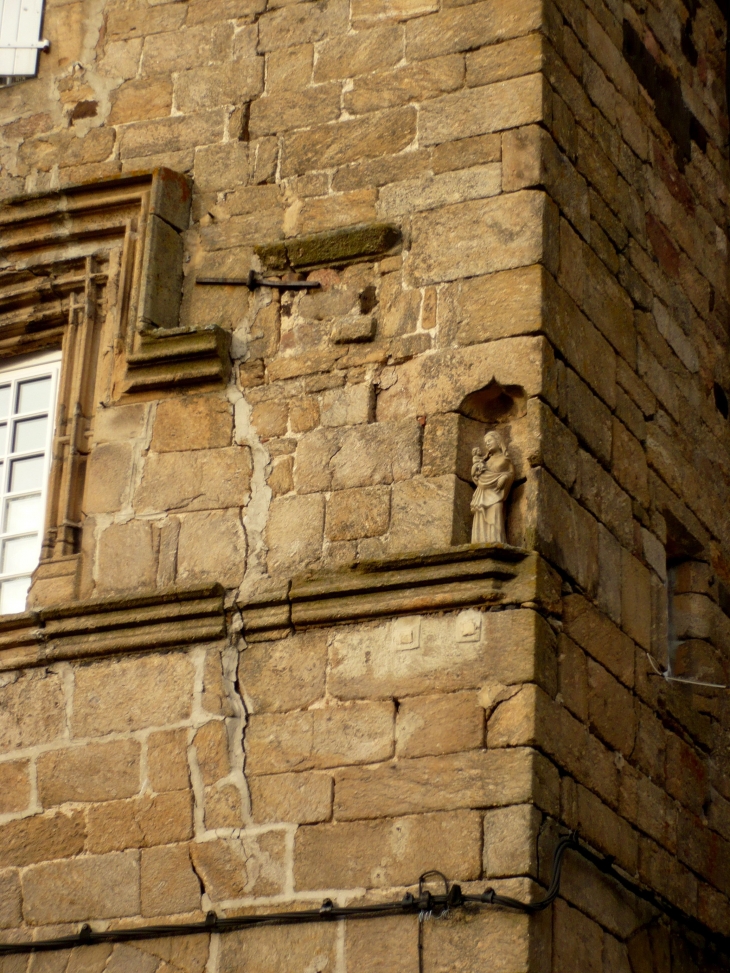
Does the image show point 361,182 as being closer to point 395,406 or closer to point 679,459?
point 395,406

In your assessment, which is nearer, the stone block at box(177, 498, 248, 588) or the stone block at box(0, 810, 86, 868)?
the stone block at box(0, 810, 86, 868)

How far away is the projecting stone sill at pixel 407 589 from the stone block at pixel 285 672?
0.06 m

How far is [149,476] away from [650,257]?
247cm

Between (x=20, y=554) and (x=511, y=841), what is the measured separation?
2606 mm

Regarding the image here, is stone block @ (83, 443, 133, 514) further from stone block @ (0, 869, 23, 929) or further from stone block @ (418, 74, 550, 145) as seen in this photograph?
stone block @ (418, 74, 550, 145)

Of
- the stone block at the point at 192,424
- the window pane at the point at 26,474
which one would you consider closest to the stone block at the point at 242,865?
the stone block at the point at 192,424

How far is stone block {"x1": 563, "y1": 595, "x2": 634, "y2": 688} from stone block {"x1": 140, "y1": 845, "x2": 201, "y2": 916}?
1.57 m

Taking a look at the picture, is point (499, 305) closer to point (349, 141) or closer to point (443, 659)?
point (349, 141)

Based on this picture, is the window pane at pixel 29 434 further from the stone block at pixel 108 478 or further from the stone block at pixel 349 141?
the stone block at pixel 349 141

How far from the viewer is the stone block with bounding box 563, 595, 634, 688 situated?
Answer: 7105mm

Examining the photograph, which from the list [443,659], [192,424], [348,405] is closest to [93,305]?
[192,424]

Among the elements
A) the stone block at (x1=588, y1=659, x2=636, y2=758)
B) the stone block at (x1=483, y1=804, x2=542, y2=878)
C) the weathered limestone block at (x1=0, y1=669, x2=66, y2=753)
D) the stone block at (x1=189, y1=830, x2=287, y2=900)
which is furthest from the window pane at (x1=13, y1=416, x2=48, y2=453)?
the stone block at (x1=483, y1=804, x2=542, y2=878)

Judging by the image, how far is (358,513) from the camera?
7.25 metres

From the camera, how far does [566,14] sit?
8242mm
